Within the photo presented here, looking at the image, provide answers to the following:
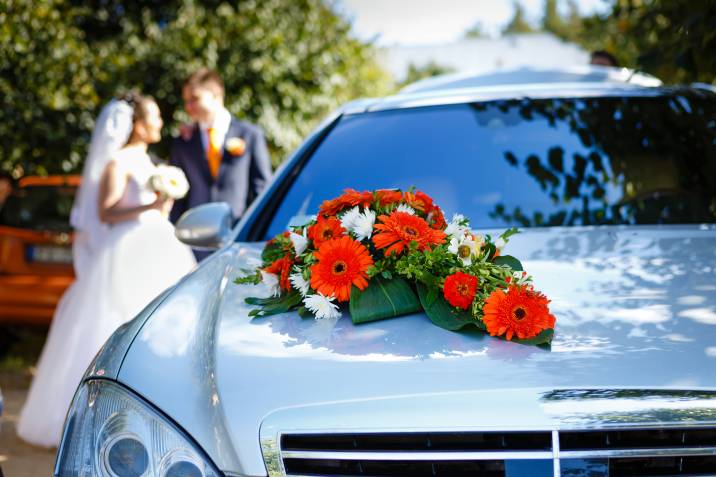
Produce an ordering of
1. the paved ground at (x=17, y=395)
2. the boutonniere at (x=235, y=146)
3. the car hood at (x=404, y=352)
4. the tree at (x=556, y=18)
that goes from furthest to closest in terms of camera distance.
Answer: the tree at (x=556, y=18) → the boutonniere at (x=235, y=146) → the paved ground at (x=17, y=395) → the car hood at (x=404, y=352)

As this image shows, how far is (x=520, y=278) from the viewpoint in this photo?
98.8 inches

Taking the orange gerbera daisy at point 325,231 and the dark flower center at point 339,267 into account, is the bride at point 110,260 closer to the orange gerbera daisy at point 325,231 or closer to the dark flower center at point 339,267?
the orange gerbera daisy at point 325,231

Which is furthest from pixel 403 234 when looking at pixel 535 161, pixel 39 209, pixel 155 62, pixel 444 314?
pixel 155 62

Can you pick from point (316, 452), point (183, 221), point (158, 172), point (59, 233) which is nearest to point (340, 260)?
point (316, 452)

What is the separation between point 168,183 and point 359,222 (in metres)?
3.15

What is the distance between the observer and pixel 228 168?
606 cm

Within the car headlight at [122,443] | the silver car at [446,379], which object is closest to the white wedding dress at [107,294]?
the silver car at [446,379]

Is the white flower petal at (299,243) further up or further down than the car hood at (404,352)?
further up

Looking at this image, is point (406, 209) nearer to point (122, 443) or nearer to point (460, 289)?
point (460, 289)

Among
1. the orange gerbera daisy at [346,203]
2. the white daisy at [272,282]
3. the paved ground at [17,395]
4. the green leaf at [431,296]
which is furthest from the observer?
the paved ground at [17,395]

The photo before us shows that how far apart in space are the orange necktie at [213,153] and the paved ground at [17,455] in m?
1.89

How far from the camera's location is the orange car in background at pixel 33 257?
23.9ft

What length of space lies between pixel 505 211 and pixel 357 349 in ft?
4.13

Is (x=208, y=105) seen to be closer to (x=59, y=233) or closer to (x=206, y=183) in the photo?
(x=206, y=183)
